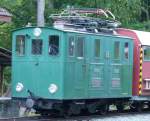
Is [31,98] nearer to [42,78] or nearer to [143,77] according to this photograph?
[42,78]

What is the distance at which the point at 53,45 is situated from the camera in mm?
17125

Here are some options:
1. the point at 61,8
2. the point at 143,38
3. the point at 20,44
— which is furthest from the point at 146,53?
the point at 61,8

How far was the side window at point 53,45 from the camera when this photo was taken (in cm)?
1697

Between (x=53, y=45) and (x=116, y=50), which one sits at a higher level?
(x=53, y=45)

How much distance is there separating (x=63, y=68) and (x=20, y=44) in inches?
82.1

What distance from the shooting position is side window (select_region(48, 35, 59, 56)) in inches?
668

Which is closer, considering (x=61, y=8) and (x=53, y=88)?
(x=53, y=88)

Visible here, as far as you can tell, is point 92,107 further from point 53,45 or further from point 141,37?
point 141,37

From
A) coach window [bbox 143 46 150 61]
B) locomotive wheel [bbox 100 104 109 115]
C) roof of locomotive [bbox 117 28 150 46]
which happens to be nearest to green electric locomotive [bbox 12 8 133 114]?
locomotive wheel [bbox 100 104 109 115]

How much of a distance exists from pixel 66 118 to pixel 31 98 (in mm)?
1376

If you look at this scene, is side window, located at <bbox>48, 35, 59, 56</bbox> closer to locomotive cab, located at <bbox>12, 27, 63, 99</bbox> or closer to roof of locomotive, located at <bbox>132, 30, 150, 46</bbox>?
locomotive cab, located at <bbox>12, 27, 63, 99</bbox>

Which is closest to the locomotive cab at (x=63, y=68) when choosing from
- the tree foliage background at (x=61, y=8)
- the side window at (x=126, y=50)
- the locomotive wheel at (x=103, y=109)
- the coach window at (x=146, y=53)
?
the locomotive wheel at (x=103, y=109)

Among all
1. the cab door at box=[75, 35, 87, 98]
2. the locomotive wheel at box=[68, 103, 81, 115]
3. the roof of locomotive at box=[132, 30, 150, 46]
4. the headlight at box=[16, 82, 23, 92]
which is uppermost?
the roof of locomotive at box=[132, 30, 150, 46]

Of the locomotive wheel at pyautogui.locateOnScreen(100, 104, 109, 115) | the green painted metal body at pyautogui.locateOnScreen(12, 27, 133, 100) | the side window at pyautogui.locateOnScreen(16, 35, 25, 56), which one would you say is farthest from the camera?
the locomotive wheel at pyautogui.locateOnScreen(100, 104, 109, 115)
